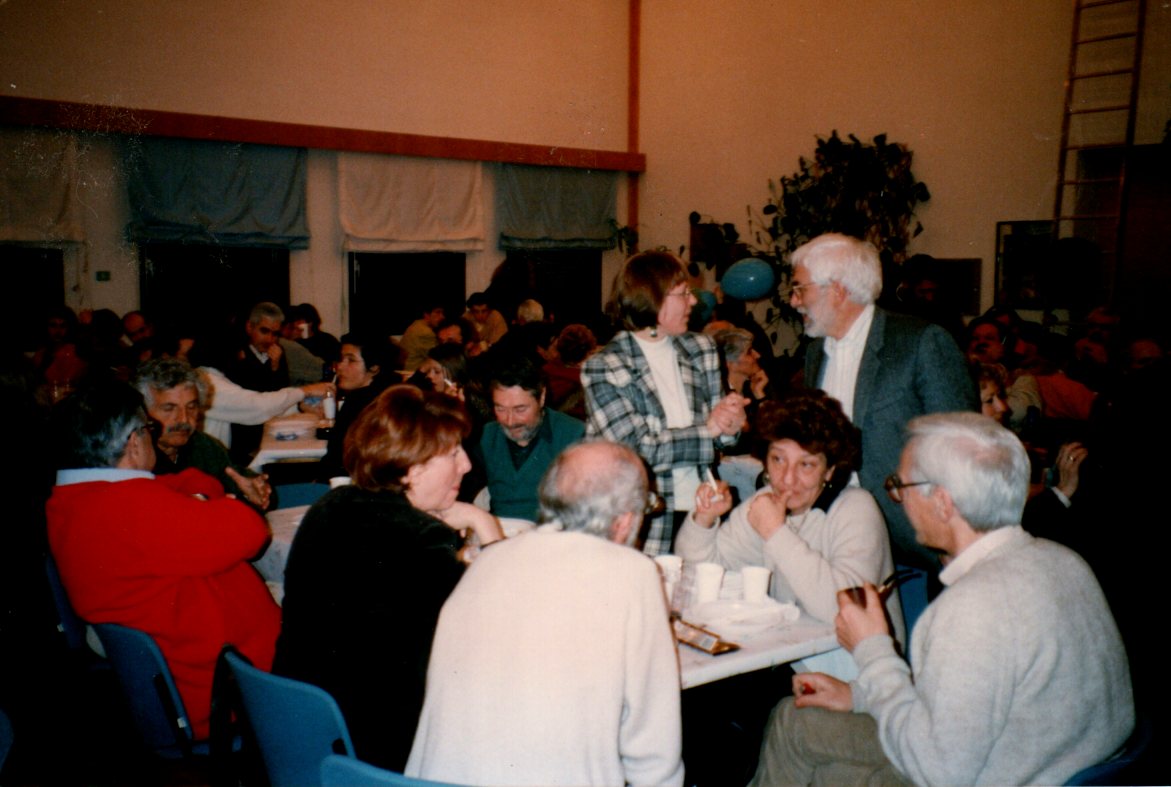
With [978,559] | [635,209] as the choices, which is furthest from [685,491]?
[635,209]

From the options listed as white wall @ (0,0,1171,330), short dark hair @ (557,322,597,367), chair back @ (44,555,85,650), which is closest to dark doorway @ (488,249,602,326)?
white wall @ (0,0,1171,330)

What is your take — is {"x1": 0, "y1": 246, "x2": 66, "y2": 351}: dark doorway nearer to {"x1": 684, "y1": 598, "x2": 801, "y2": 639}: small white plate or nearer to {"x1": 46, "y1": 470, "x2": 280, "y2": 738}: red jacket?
{"x1": 46, "y1": 470, "x2": 280, "y2": 738}: red jacket

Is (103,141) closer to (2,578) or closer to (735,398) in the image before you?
(2,578)

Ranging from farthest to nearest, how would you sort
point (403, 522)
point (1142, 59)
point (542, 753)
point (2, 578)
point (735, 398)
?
point (1142, 59), point (2, 578), point (735, 398), point (403, 522), point (542, 753)

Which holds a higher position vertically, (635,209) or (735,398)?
(635,209)

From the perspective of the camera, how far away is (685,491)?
318 cm

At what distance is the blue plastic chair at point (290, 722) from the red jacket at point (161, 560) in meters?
0.52

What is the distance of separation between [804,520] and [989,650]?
97 centimetres

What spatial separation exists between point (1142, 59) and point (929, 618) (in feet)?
23.4

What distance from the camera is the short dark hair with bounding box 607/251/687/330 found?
10.3 ft

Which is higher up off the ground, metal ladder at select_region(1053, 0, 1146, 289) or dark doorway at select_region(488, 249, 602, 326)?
metal ladder at select_region(1053, 0, 1146, 289)

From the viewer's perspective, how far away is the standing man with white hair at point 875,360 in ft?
9.37

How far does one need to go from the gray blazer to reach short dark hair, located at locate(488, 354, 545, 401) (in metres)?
1.12

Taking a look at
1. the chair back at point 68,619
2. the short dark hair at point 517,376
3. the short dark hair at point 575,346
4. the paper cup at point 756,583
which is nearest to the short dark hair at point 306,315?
the short dark hair at point 575,346
